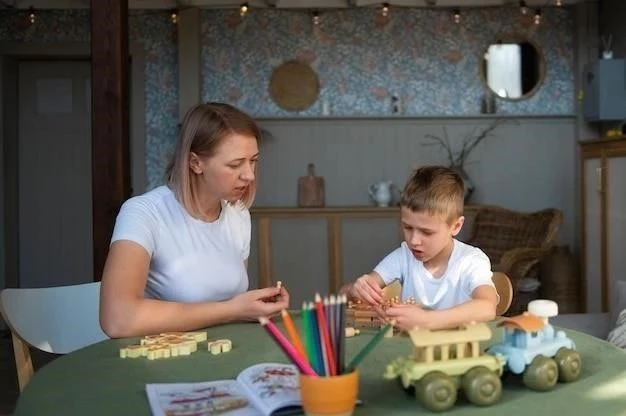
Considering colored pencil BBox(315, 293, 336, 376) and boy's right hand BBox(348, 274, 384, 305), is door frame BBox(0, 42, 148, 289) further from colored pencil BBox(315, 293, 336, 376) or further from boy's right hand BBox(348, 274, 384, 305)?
colored pencil BBox(315, 293, 336, 376)

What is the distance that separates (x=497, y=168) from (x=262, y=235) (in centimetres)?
211

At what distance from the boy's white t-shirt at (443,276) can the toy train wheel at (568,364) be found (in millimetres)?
647

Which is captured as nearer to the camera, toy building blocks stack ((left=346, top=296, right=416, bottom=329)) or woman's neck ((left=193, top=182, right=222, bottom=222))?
toy building blocks stack ((left=346, top=296, right=416, bottom=329))

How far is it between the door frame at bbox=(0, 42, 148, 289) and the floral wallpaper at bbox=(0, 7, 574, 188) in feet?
0.28

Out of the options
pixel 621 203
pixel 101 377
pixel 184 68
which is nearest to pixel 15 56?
pixel 184 68

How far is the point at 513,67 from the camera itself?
6852 millimetres

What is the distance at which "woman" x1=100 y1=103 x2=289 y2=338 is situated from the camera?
2113 millimetres

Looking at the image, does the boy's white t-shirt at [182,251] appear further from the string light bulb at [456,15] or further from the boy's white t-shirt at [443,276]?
the string light bulb at [456,15]

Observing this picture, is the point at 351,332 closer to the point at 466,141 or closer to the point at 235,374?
the point at 235,374

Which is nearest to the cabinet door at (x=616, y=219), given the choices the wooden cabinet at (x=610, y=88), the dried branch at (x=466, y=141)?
the wooden cabinet at (x=610, y=88)

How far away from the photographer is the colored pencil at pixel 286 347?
1.23m

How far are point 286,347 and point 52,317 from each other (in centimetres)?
142

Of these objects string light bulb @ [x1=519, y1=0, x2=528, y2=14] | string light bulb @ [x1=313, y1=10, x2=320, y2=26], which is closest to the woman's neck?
string light bulb @ [x1=313, y1=10, x2=320, y2=26]

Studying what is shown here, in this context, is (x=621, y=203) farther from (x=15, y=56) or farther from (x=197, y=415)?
(x=15, y=56)
